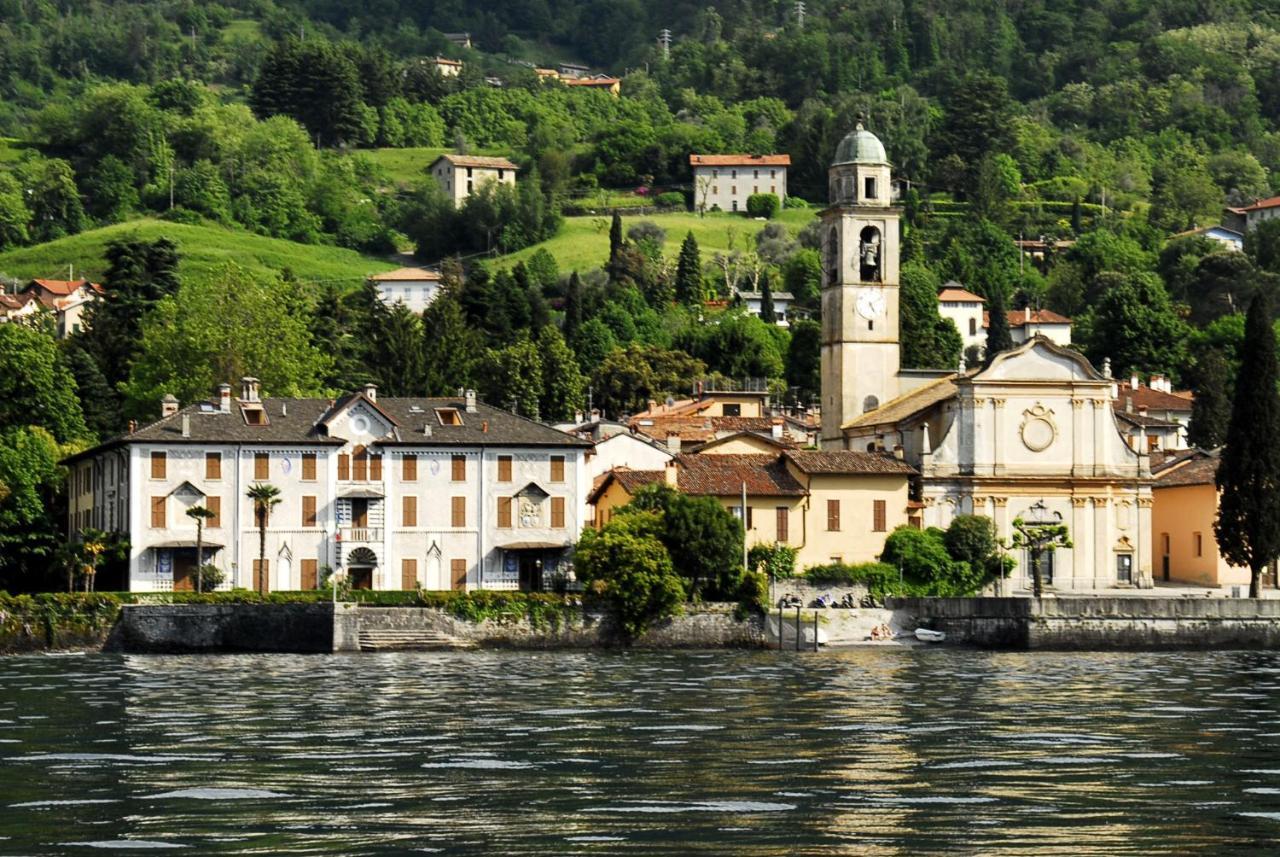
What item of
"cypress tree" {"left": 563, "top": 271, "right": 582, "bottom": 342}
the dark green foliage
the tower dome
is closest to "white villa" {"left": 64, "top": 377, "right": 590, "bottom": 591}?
the tower dome

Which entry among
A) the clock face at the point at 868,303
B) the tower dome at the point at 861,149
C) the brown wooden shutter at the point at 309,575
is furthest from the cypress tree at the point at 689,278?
the brown wooden shutter at the point at 309,575

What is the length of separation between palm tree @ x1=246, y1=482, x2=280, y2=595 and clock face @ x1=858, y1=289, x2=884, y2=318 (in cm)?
2780

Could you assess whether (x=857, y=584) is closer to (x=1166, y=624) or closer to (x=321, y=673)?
(x=1166, y=624)

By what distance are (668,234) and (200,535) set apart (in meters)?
114

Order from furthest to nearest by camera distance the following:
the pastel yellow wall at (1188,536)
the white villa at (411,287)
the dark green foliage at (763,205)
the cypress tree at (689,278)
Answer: the dark green foliage at (763,205)
the white villa at (411,287)
the cypress tree at (689,278)
the pastel yellow wall at (1188,536)

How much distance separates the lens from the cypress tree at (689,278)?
158000mm

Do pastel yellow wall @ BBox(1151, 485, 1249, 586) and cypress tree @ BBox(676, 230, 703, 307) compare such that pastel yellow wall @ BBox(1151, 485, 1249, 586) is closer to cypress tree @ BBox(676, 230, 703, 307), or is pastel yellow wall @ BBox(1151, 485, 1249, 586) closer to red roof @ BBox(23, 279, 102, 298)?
cypress tree @ BBox(676, 230, 703, 307)

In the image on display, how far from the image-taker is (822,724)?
143 ft

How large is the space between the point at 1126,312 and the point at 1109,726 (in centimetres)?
9232

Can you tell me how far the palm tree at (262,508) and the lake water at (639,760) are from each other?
1501 cm

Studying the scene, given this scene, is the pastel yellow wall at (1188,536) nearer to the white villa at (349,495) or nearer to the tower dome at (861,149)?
the tower dome at (861,149)

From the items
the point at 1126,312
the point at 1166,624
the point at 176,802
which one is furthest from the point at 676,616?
the point at 1126,312

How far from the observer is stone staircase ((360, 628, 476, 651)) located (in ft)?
221

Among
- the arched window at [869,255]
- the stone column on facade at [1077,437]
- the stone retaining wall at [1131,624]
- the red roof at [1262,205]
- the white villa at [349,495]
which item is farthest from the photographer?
the red roof at [1262,205]
